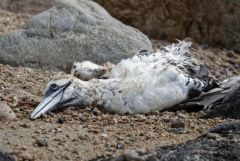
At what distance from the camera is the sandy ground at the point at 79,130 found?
5.18 m

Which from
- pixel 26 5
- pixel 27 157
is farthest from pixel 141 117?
pixel 26 5

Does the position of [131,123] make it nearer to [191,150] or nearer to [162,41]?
[191,150]

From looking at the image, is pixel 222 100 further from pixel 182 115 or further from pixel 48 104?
pixel 48 104

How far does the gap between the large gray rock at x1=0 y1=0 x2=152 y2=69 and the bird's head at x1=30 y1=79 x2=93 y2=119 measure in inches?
56.5

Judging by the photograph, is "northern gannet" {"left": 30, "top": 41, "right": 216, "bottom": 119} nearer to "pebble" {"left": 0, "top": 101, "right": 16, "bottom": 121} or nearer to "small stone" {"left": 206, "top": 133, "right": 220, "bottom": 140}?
"pebble" {"left": 0, "top": 101, "right": 16, "bottom": 121}

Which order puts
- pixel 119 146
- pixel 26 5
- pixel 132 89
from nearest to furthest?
pixel 119 146 → pixel 132 89 → pixel 26 5

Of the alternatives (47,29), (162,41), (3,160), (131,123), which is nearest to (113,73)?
(131,123)

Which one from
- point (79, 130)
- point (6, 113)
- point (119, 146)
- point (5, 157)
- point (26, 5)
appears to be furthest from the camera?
point (26, 5)

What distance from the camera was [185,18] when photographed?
9.73 metres

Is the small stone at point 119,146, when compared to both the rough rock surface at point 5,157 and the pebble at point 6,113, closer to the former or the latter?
the rough rock surface at point 5,157

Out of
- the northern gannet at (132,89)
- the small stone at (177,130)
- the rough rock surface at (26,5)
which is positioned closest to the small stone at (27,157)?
the northern gannet at (132,89)

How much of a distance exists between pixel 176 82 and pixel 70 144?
1.51 metres

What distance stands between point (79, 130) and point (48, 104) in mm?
584

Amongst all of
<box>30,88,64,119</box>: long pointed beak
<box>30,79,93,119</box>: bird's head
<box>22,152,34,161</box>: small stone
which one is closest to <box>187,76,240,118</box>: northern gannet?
<box>30,79,93,119</box>: bird's head
